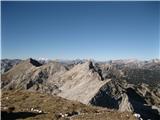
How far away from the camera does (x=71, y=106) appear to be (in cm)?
5253

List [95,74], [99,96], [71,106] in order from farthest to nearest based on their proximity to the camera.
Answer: [95,74]
[99,96]
[71,106]

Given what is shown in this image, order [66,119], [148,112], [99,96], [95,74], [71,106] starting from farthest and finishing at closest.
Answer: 1. [95,74]
2. [99,96]
3. [148,112]
4. [71,106]
5. [66,119]

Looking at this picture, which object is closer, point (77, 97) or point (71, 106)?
point (71, 106)

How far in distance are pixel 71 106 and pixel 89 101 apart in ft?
85.0

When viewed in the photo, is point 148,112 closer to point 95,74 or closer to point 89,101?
point 89,101

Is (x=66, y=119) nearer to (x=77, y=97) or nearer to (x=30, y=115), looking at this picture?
(x=30, y=115)

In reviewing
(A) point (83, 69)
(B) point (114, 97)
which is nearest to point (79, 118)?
(B) point (114, 97)

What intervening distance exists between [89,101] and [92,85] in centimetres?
1763

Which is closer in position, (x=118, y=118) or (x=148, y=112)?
(x=118, y=118)

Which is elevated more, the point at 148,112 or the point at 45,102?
the point at 45,102

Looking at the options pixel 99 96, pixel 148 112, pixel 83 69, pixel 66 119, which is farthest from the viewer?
pixel 83 69

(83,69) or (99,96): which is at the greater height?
(83,69)

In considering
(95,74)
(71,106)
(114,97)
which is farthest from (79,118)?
(95,74)

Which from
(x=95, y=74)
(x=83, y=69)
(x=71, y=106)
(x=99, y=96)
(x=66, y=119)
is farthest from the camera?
(x=83, y=69)
